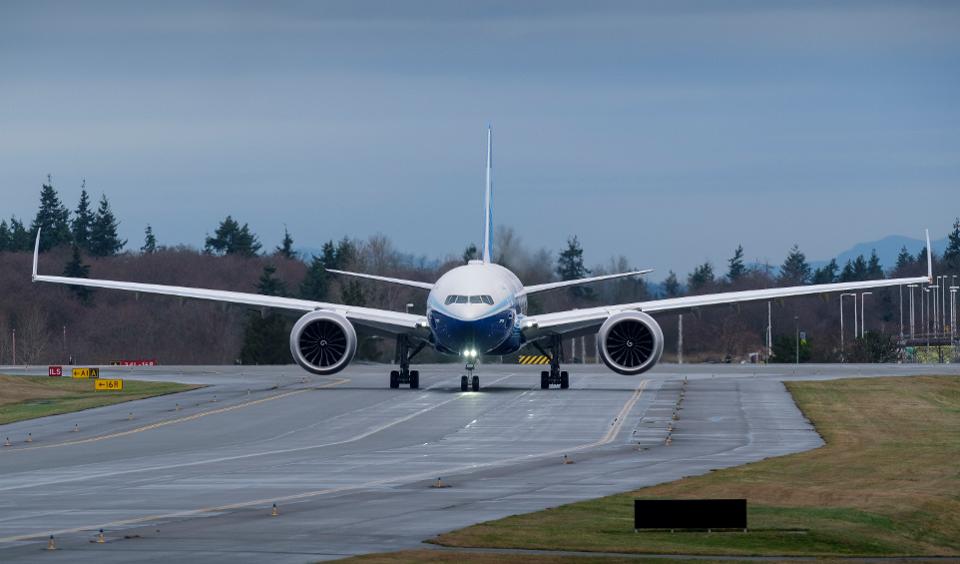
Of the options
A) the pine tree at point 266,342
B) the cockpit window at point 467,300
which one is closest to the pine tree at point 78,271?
the pine tree at point 266,342

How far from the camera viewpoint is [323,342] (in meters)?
65.3

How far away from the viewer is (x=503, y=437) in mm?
48312

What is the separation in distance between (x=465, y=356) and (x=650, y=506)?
38483 millimetres

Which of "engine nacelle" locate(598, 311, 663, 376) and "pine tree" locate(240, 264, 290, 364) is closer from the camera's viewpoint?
"engine nacelle" locate(598, 311, 663, 376)

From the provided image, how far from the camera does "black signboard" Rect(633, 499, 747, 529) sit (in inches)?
1091

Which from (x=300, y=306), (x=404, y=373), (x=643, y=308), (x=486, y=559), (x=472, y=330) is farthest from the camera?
(x=404, y=373)

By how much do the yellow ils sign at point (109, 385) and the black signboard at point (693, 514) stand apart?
50.0 m

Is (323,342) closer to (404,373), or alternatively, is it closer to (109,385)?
(404,373)

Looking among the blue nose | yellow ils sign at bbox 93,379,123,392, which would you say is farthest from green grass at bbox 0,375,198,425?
the blue nose

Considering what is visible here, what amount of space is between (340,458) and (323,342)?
76.3ft

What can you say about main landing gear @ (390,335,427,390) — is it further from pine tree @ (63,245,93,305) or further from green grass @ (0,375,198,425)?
pine tree @ (63,245,93,305)

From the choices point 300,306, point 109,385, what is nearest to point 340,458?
point 300,306

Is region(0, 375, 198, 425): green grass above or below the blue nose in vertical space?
below

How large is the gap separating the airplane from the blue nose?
39mm
